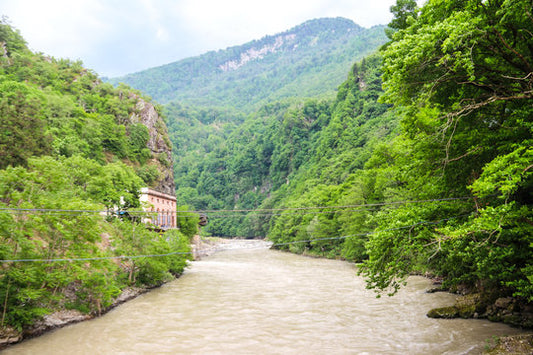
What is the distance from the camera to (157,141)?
70.2 meters

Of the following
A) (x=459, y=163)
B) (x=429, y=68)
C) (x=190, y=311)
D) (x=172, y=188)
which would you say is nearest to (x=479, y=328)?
(x=459, y=163)

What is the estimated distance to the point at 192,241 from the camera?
62031 mm

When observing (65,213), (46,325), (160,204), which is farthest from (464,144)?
(160,204)

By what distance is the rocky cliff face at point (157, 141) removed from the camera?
67.8m

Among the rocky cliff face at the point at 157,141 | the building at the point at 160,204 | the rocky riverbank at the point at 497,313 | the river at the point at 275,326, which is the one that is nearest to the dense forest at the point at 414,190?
the rocky riverbank at the point at 497,313

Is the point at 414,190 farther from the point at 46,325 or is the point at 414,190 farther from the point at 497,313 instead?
the point at 46,325

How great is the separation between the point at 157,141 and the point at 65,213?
5464 cm

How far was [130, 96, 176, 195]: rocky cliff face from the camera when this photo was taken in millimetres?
67850

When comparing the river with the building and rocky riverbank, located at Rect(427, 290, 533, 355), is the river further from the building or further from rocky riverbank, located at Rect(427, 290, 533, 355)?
the building

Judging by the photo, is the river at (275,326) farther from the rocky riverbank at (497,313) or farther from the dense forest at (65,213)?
the dense forest at (65,213)

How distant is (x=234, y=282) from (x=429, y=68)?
25200 millimetres

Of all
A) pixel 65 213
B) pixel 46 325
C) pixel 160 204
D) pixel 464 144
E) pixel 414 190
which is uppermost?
pixel 160 204

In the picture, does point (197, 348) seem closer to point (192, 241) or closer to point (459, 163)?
point (459, 163)

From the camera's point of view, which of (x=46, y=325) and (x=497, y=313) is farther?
(x=46, y=325)
